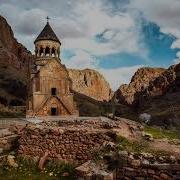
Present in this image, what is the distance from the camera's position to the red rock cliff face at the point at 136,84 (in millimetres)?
140125

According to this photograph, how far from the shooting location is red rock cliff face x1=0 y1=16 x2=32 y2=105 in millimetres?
70562

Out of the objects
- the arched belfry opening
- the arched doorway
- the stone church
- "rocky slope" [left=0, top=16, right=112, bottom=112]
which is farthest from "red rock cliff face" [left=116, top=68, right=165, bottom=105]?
the arched doorway

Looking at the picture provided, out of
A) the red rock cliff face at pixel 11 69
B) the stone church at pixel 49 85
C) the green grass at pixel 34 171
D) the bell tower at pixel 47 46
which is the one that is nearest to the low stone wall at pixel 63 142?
the green grass at pixel 34 171

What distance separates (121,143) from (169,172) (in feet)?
8.05

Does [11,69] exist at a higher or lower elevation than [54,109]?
higher

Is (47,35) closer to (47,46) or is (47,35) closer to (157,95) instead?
(47,46)

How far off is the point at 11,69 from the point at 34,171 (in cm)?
7921

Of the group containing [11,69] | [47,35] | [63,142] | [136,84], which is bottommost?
[63,142]

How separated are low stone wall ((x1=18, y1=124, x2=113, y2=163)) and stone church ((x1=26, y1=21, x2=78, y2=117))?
24592mm

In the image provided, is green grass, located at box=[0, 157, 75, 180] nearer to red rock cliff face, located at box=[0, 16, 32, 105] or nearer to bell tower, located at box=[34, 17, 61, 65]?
bell tower, located at box=[34, 17, 61, 65]

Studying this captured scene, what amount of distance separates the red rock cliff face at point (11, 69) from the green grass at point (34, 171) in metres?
56.1

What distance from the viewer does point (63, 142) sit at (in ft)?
40.2

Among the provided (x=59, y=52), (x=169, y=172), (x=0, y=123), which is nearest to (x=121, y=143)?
(x=169, y=172)

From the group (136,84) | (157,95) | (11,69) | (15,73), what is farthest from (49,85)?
(136,84)
